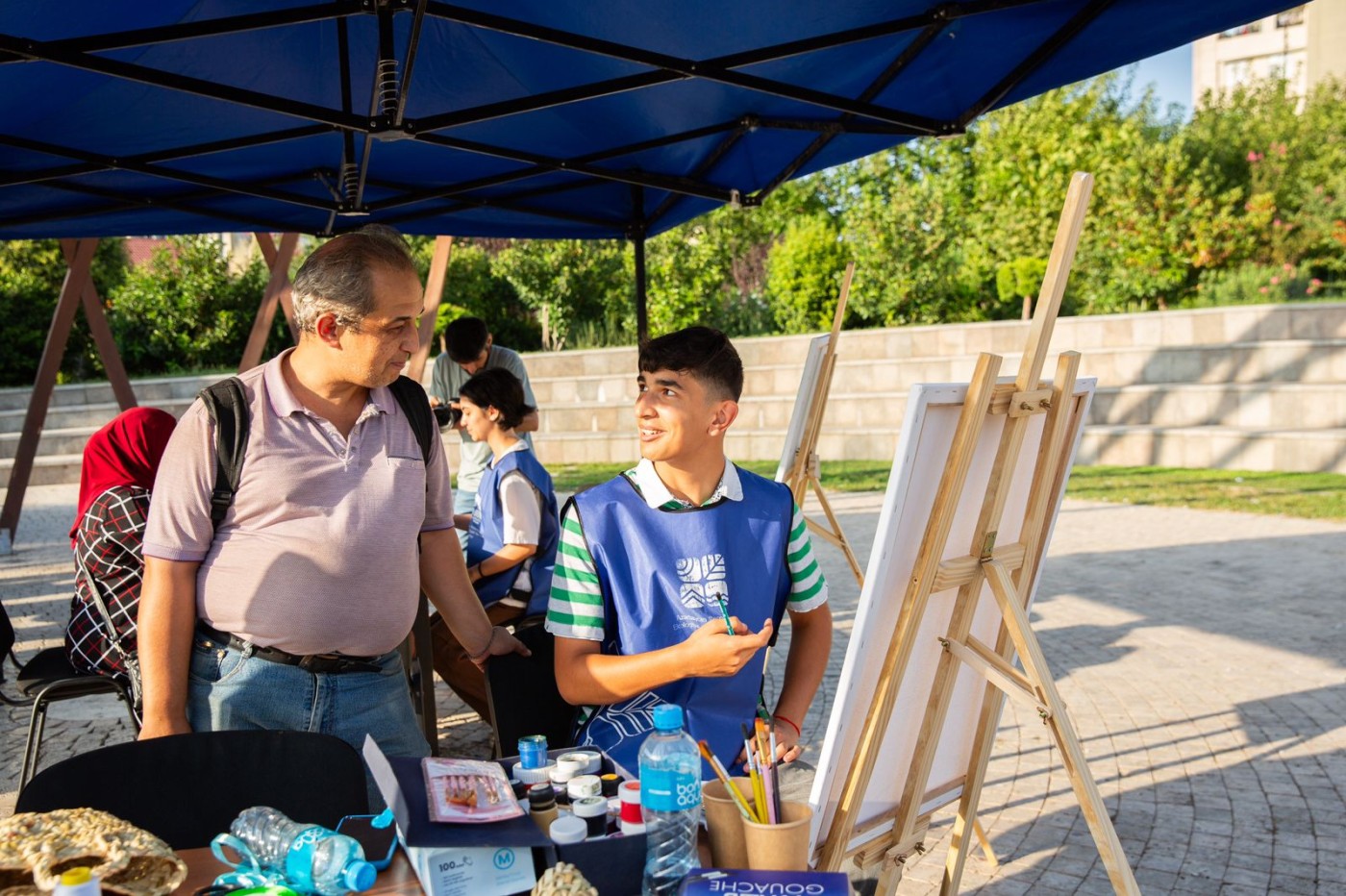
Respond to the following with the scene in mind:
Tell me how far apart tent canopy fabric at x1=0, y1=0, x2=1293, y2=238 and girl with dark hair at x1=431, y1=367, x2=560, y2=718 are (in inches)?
36.7

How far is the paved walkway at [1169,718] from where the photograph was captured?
359 centimetres

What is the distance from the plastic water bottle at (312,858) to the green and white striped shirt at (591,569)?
804mm

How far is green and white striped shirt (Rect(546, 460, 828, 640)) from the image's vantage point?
240 cm

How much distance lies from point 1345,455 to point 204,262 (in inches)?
692

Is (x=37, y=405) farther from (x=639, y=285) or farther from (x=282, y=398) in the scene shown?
(x=282, y=398)

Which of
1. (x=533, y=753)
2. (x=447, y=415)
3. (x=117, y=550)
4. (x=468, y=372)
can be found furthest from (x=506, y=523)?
(x=468, y=372)

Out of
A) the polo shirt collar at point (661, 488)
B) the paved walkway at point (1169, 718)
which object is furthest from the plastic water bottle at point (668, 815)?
the paved walkway at point (1169, 718)

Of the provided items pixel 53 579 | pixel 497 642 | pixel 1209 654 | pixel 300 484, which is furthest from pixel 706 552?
pixel 53 579

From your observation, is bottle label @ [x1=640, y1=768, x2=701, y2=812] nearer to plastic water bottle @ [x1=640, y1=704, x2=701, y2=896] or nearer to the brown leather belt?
plastic water bottle @ [x1=640, y1=704, x2=701, y2=896]

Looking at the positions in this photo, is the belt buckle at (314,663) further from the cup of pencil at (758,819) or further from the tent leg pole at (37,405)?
the tent leg pole at (37,405)

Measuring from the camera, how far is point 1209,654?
5906 mm

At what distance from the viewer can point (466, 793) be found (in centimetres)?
167

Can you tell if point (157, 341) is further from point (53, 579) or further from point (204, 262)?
point (53, 579)

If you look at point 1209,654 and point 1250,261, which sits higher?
point 1250,261
